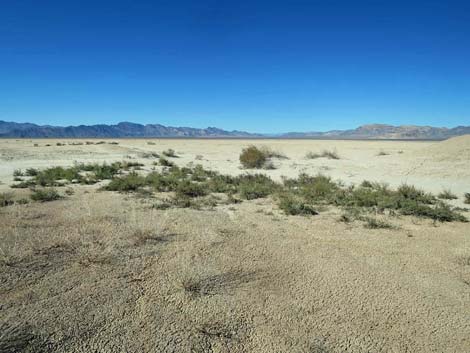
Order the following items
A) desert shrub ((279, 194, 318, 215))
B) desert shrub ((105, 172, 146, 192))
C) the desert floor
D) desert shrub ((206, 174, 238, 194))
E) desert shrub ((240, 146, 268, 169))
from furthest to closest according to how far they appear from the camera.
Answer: desert shrub ((240, 146, 268, 169)), desert shrub ((206, 174, 238, 194)), desert shrub ((105, 172, 146, 192)), desert shrub ((279, 194, 318, 215)), the desert floor

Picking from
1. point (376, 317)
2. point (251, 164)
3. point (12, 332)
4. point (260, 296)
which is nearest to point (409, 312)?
point (376, 317)

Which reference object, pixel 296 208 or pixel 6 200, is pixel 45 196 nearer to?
pixel 6 200

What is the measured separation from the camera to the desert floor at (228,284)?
416 cm

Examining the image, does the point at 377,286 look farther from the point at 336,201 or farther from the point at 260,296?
the point at 336,201

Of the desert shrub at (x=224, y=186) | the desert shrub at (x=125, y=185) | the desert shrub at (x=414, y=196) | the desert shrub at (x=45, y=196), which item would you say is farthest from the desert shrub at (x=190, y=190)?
the desert shrub at (x=414, y=196)

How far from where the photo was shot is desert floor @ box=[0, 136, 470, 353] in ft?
13.6

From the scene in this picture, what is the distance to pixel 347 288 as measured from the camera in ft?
17.7

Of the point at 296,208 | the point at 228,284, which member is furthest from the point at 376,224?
the point at 228,284

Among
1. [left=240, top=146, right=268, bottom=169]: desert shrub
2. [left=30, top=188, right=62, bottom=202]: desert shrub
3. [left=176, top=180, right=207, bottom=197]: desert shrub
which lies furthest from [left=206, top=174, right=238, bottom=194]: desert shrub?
[left=240, top=146, right=268, bottom=169]: desert shrub

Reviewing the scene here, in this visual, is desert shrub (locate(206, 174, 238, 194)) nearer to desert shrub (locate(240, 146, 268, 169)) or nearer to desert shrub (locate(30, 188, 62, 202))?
desert shrub (locate(30, 188, 62, 202))

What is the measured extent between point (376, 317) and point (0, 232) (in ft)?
24.1

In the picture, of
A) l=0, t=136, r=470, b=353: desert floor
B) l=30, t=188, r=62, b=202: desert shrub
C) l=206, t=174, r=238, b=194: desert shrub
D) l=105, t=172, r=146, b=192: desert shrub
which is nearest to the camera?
l=0, t=136, r=470, b=353: desert floor

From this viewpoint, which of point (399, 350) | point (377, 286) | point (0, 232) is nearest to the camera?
point (399, 350)

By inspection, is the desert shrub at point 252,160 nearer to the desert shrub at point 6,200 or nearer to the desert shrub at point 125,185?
the desert shrub at point 125,185
